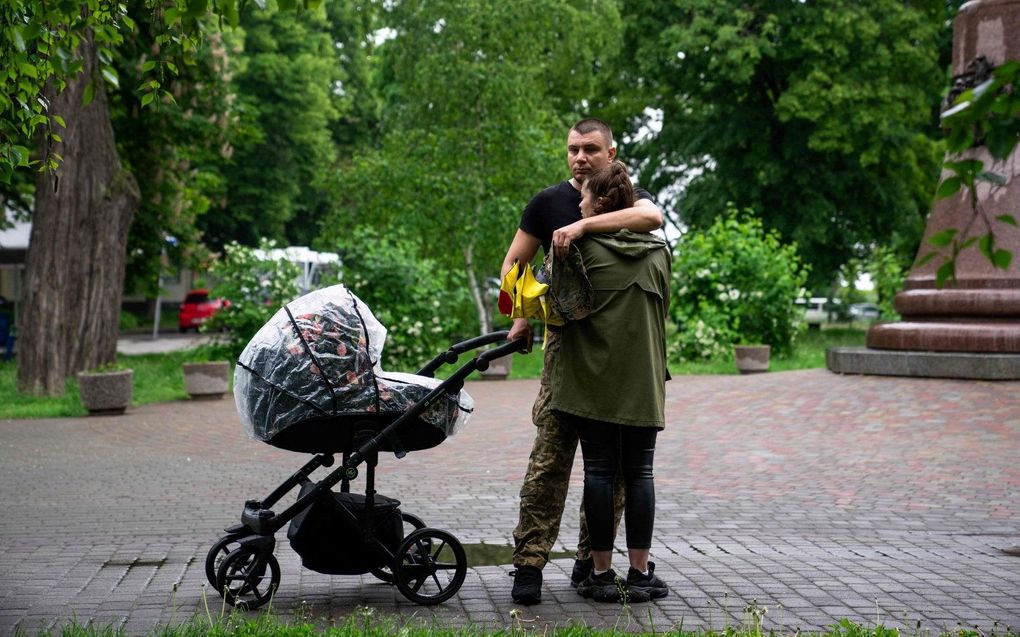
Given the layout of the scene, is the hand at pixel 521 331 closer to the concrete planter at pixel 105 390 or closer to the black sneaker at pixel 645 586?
the black sneaker at pixel 645 586

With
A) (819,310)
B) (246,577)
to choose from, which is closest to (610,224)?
(246,577)

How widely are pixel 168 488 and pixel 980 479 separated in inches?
238

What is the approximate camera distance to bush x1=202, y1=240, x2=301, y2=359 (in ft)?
61.5

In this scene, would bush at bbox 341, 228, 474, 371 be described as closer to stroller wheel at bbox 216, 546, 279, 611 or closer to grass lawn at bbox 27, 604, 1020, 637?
stroller wheel at bbox 216, 546, 279, 611

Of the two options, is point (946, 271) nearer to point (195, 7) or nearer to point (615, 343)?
point (195, 7)

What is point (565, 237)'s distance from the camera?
490 centimetres

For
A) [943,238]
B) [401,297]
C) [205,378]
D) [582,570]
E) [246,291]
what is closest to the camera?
[943,238]

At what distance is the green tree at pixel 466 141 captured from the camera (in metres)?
24.2

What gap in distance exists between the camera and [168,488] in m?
8.88

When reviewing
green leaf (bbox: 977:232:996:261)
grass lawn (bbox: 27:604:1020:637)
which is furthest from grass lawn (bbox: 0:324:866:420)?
green leaf (bbox: 977:232:996:261)

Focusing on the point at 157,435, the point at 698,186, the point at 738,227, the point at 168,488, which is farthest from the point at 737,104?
the point at 168,488

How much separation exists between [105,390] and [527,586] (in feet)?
35.6

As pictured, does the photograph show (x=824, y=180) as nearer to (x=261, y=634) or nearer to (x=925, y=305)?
(x=925, y=305)

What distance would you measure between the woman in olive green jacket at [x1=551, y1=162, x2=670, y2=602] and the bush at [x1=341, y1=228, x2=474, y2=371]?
13779mm
